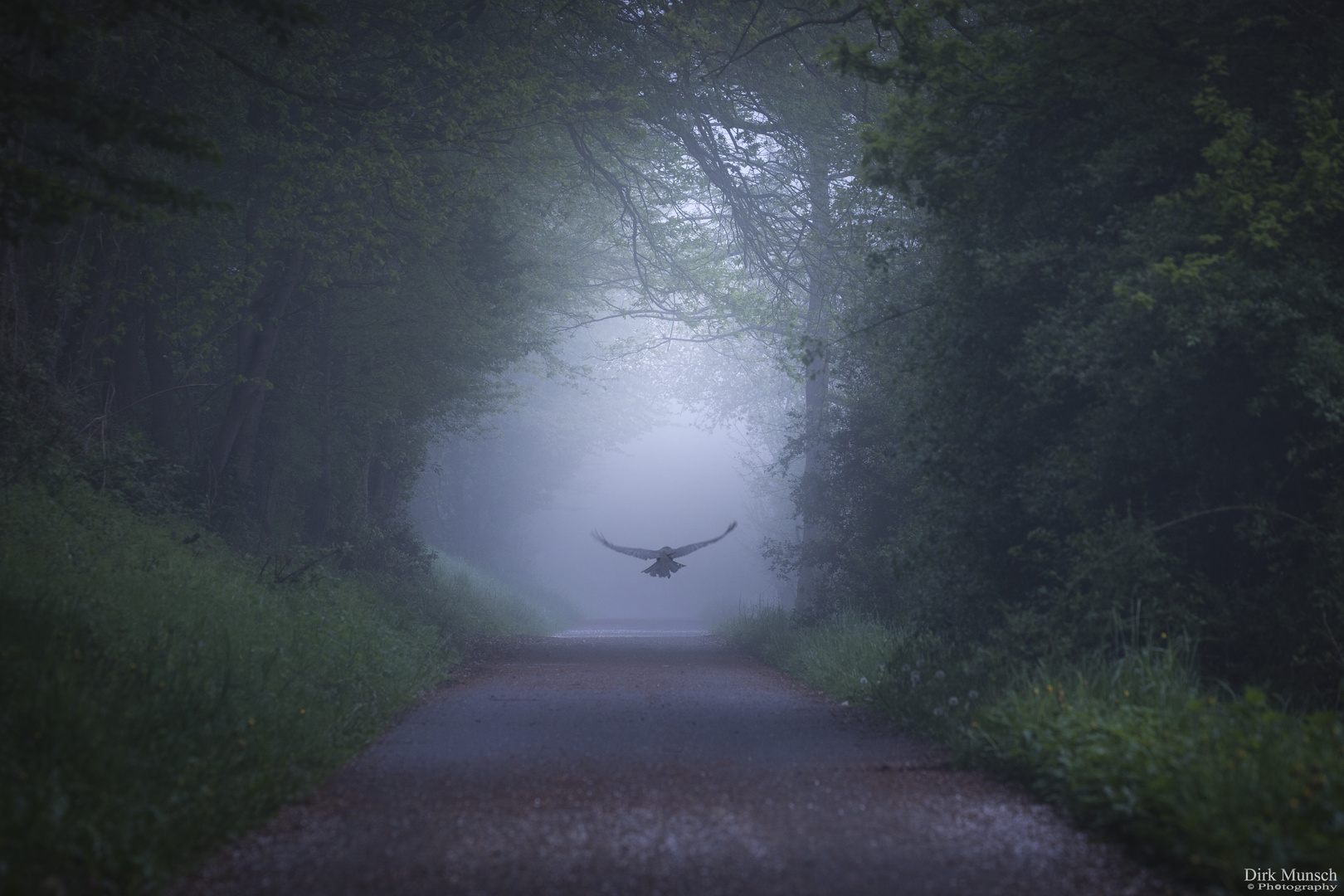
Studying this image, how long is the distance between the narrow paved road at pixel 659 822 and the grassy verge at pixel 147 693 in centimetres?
28

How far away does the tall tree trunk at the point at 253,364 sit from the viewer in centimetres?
1368

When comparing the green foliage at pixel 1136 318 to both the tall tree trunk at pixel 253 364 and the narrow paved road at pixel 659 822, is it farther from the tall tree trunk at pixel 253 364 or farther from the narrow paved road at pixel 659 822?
the tall tree trunk at pixel 253 364

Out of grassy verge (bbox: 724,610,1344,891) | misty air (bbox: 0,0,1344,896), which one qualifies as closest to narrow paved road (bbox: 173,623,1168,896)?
misty air (bbox: 0,0,1344,896)

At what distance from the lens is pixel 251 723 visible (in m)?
5.36

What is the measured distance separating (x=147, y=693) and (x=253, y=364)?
390 inches

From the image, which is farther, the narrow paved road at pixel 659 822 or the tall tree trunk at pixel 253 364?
the tall tree trunk at pixel 253 364

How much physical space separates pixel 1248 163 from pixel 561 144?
11911 mm

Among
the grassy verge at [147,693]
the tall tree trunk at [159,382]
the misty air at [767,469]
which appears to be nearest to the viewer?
the grassy verge at [147,693]

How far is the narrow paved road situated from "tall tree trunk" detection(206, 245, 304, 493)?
8030 mm

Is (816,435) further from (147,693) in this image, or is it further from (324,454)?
(147,693)

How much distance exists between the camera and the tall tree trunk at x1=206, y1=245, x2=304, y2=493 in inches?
539

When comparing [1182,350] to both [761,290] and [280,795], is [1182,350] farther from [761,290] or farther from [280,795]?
[761,290]

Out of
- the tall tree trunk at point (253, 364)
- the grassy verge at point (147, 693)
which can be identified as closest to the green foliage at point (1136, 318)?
the grassy verge at point (147, 693)

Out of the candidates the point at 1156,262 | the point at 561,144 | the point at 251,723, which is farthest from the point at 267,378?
the point at 1156,262
